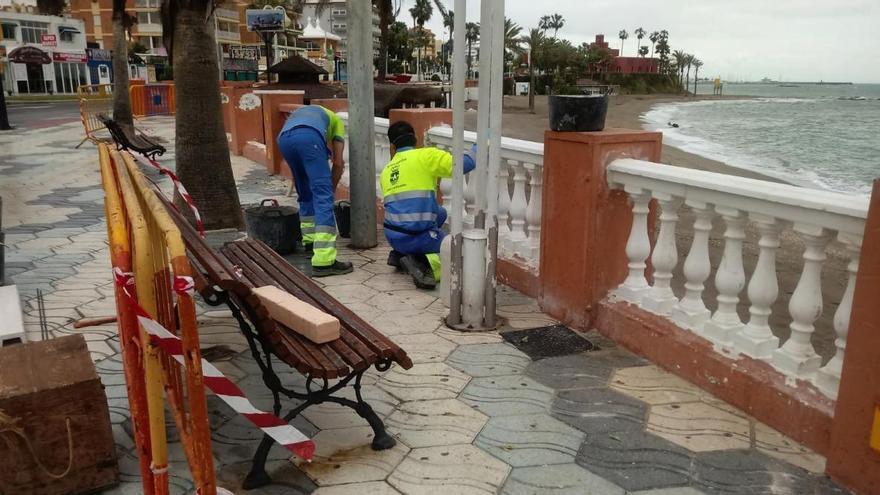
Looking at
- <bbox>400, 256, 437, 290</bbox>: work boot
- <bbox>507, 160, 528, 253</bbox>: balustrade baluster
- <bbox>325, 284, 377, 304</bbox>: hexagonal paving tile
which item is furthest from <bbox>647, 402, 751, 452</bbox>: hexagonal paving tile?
<bbox>325, 284, 377, 304</bbox>: hexagonal paving tile

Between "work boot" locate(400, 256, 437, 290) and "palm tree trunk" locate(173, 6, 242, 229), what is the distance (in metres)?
1.76

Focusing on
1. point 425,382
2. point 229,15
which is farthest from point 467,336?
point 229,15

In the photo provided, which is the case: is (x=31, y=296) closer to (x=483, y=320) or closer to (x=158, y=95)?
(x=483, y=320)

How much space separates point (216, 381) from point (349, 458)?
2.77ft

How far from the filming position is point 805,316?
10.3 ft

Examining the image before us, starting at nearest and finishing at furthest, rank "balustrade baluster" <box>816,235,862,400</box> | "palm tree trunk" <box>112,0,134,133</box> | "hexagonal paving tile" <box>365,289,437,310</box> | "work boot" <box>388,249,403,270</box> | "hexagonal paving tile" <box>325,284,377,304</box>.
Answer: "balustrade baluster" <box>816,235,862,400</box>
"hexagonal paving tile" <box>365,289,437,310</box>
"hexagonal paving tile" <box>325,284,377,304</box>
"work boot" <box>388,249,403,270</box>
"palm tree trunk" <box>112,0,134,133</box>

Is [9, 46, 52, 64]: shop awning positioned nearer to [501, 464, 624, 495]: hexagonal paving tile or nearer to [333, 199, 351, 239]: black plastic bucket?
[333, 199, 351, 239]: black plastic bucket

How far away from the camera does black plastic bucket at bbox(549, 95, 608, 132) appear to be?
4113 mm

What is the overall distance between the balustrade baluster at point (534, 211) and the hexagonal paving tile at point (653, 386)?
1394 millimetres

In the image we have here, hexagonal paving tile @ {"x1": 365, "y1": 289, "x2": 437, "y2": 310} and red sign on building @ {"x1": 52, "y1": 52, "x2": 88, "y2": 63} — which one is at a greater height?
red sign on building @ {"x1": 52, "y1": 52, "x2": 88, "y2": 63}

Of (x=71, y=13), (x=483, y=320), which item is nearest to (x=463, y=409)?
(x=483, y=320)

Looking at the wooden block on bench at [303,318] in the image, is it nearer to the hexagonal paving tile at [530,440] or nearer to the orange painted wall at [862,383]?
the hexagonal paving tile at [530,440]

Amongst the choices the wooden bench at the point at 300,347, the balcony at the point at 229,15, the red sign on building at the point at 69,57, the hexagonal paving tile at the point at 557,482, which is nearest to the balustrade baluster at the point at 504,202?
the wooden bench at the point at 300,347

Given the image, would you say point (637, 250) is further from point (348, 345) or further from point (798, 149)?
point (798, 149)
